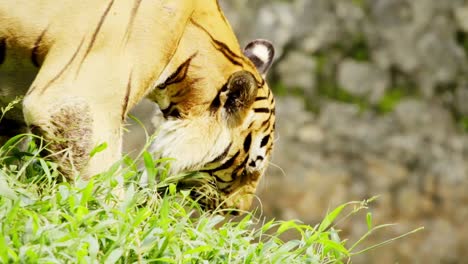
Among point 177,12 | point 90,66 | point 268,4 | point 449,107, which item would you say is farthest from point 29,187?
point 449,107

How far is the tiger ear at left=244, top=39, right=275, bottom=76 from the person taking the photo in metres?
4.37

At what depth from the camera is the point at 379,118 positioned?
27.9ft

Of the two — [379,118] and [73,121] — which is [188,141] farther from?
[379,118]

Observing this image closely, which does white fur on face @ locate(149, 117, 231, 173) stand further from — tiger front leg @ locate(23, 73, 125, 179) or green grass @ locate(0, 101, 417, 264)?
tiger front leg @ locate(23, 73, 125, 179)

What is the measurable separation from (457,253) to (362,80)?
68.1 inches

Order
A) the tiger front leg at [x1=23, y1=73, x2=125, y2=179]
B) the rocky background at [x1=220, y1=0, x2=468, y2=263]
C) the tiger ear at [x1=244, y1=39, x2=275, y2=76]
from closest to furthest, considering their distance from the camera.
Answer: the tiger front leg at [x1=23, y1=73, x2=125, y2=179], the tiger ear at [x1=244, y1=39, x2=275, y2=76], the rocky background at [x1=220, y1=0, x2=468, y2=263]

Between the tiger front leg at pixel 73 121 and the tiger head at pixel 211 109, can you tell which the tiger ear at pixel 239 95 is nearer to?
the tiger head at pixel 211 109

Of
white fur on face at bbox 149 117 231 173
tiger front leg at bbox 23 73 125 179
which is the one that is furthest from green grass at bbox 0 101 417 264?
white fur on face at bbox 149 117 231 173

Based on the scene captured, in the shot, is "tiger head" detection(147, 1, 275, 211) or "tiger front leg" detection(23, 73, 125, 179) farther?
"tiger head" detection(147, 1, 275, 211)

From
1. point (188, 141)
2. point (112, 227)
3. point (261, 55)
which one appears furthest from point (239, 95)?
point (112, 227)

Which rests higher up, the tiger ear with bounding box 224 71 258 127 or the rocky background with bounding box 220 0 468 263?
the tiger ear with bounding box 224 71 258 127

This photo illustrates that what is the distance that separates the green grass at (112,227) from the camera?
2.59 metres

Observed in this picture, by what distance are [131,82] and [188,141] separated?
498 mm

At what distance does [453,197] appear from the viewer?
8.53 meters
